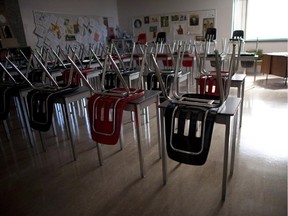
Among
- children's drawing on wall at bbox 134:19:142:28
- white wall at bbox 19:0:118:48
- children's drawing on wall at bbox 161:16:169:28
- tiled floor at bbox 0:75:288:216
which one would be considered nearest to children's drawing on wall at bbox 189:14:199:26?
children's drawing on wall at bbox 161:16:169:28

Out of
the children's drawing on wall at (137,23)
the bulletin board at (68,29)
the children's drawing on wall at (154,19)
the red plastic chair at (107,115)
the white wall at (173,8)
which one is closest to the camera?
the red plastic chair at (107,115)

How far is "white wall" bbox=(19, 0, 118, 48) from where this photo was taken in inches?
217

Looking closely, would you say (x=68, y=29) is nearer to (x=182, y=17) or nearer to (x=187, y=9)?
(x=182, y=17)

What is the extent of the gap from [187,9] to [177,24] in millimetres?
547

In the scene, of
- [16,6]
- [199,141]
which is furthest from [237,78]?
[16,6]

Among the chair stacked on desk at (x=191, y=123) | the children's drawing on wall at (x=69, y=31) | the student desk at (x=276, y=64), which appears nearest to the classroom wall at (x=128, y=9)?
the children's drawing on wall at (x=69, y=31)

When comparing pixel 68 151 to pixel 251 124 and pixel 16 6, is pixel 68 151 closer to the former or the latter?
pixel 251 124

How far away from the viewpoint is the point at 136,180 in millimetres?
1917

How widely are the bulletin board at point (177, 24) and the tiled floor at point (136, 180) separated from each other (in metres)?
5.01

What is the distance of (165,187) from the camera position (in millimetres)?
1808

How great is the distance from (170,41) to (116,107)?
6570 millimetres

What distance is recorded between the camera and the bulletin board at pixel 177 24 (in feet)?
22.9

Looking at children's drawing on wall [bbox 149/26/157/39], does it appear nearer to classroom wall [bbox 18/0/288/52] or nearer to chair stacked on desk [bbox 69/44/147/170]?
classroom wall [bbox 18/0/288/52]

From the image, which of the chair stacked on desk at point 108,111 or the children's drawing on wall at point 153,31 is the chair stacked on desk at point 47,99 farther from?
the children's drawing on wall at point 153,31
